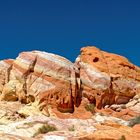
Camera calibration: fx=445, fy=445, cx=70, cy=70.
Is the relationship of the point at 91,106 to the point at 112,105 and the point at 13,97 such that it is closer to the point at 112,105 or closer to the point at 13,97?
the point at 112,105

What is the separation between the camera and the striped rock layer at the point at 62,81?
38.3m

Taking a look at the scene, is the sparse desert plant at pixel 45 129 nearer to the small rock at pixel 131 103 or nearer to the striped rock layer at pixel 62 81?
the striped rock layer at pixel 62 81

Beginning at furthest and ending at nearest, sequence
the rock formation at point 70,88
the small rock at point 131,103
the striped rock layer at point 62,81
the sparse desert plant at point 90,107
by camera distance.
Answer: the small rock at point 131,103 < the sparse desert plant at point 90,107 < the striped rock layer at point 62,81 < the rock formation at point 70,88

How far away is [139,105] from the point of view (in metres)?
43.4

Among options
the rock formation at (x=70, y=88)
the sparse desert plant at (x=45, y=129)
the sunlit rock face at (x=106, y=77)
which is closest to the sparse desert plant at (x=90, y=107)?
the rock formation at (x=70, y=88)

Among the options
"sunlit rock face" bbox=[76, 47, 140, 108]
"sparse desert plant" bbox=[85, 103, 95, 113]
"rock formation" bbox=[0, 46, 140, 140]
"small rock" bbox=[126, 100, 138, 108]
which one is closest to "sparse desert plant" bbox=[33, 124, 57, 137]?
"rock formation" bbox=[0, 46, 140, 140]

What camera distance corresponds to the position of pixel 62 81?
128 feet

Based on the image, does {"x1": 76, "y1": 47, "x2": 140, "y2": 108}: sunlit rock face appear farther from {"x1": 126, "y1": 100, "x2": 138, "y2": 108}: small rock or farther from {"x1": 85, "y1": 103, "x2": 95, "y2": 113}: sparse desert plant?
{"x1": 85, "y1": 103, "x2": 95, "y2": 113}: sparse desert plant

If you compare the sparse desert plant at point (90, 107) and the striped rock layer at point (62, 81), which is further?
the sparse desert plant at point (90, 107)

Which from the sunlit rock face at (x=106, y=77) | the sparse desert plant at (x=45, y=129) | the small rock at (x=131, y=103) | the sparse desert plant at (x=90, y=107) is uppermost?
the sunlit rock face at (x=106, y=77)

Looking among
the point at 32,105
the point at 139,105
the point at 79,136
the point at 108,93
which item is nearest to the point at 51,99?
the point at 32,105

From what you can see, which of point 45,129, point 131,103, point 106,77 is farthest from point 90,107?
point 45,129

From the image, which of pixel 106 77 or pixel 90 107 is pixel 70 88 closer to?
pixel 90 107

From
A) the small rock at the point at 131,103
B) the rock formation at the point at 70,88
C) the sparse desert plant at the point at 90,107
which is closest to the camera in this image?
the rock formation at the point at 70,88
